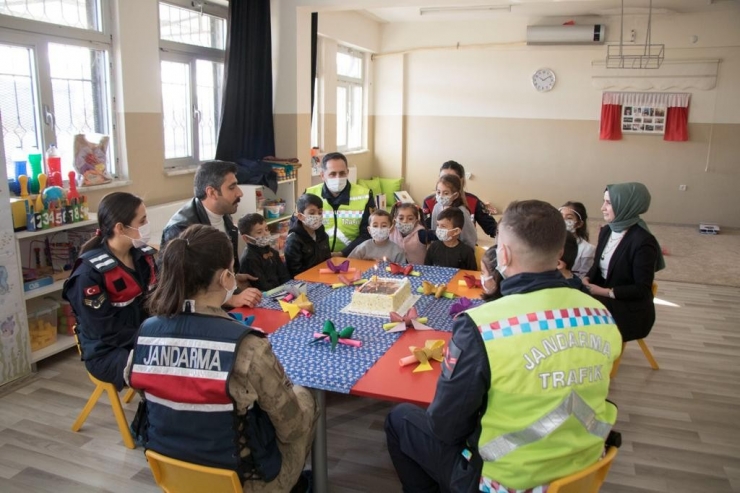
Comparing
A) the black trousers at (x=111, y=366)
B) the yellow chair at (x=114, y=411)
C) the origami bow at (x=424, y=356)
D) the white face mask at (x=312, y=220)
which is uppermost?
the white face mask at (x=312, y=220)

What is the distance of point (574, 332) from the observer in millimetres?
1647

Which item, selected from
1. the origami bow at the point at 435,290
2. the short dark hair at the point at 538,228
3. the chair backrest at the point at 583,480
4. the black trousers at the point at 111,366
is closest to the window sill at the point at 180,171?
the black trousers at the point at 111,366

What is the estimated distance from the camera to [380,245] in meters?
4.09

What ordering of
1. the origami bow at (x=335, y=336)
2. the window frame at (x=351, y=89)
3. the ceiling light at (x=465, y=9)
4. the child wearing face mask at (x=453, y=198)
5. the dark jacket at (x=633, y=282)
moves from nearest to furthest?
1. the origami bow at (x=335, y=336)
2. the dark jacket at (x=633, y=282)
3. the child wearing face mask at (x=453, y=198)
4. the ceiling light at (x=465, y=9)
5. the window frame at (x=351, y=89)

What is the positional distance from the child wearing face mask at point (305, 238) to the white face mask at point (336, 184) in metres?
0.48

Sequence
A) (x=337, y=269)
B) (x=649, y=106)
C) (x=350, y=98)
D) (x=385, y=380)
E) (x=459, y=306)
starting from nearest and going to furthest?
(x=385, y=380) < (x=459, y=306) < (x=337, y=269) < (x=649, y=106) < (x=350, y=98)

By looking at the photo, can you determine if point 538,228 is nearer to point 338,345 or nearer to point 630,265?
point 338,345

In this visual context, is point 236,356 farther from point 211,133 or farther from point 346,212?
point 211,133

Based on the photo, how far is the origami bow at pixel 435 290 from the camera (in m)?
3.16

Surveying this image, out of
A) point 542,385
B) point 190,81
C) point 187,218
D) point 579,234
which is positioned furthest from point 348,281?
point 190,81

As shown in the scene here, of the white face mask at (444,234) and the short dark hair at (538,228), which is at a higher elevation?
the short dark hair at (538,228)

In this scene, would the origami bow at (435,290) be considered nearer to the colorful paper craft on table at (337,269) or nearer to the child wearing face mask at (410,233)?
the colorful paper craft on table at (337,269)

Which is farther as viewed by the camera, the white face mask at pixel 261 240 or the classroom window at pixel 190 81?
the classroom window at pixel 190 81

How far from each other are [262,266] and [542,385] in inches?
94.5
